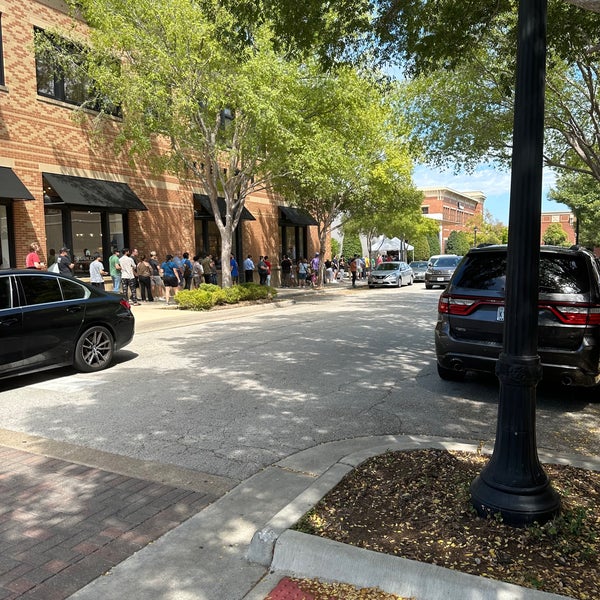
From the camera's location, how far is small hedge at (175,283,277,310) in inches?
646

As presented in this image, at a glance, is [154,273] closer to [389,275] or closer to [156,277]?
[156,277]

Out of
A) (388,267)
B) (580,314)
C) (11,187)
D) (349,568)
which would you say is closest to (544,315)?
(580,314)

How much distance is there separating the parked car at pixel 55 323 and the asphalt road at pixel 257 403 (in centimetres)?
35

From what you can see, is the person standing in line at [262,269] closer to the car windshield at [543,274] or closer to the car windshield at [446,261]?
the car windshield at [446,261]

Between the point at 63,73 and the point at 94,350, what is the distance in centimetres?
1267

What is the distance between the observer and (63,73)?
16828 mm

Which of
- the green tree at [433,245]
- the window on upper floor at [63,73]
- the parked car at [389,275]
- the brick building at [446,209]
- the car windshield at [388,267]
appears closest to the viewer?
the window on upper floor at [63,73]

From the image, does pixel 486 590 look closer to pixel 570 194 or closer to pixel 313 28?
pixel 313 28

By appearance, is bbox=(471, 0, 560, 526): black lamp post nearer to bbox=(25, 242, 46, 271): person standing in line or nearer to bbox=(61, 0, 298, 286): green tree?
bbox=(61, 0, 298, 286): green tree

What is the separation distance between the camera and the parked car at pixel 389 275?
30.1 meters

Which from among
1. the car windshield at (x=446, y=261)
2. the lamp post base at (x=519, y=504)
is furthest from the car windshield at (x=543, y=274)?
the car windshield at (x=446, y=261)

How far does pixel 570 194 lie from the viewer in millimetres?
37156

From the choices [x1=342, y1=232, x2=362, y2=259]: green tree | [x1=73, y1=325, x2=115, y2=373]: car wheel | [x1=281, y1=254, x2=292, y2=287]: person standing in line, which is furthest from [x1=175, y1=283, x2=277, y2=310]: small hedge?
[x1=342, y1=232, x2=362, y2=259]: green tree

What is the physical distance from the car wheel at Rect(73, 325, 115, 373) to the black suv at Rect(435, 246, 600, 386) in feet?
16.0
